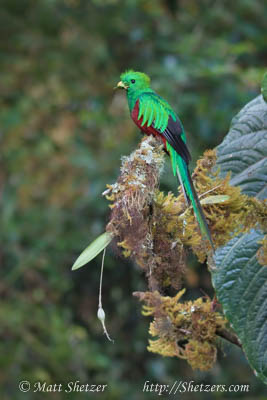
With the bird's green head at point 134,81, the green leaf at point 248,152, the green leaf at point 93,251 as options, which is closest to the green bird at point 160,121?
the bird's green head at point 134,81

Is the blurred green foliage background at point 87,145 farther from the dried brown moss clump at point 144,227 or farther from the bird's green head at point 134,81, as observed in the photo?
the dried brown moss clump at point 144,227

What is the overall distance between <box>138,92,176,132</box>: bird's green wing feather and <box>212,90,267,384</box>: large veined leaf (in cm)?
37

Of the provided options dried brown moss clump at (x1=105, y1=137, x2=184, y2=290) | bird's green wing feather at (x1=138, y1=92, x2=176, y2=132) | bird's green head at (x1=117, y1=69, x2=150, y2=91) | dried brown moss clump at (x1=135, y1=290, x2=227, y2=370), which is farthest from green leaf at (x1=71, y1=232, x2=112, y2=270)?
bird's green head at (x1=117, y1=69, x2=150, y2=91)

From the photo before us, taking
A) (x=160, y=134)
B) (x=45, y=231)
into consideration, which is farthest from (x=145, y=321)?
(x=160, y=134)

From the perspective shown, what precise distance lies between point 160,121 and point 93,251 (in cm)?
76

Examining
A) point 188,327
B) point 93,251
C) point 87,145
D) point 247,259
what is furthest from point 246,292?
point 87,145

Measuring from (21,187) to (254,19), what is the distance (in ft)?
7.27

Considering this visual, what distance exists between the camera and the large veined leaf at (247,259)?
1.53m

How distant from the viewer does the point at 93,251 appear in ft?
4.92

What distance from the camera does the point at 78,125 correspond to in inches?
180

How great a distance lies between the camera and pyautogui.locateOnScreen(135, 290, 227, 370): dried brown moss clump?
5.48 feet

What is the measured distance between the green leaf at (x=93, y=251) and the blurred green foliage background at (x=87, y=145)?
2.00m

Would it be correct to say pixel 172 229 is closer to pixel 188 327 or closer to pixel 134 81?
pixel 188 327

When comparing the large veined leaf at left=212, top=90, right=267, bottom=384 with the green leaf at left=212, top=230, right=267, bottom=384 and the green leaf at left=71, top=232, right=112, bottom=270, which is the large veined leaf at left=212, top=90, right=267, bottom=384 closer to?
the green leaf at left=212, top=230, right=267, bottom=384
